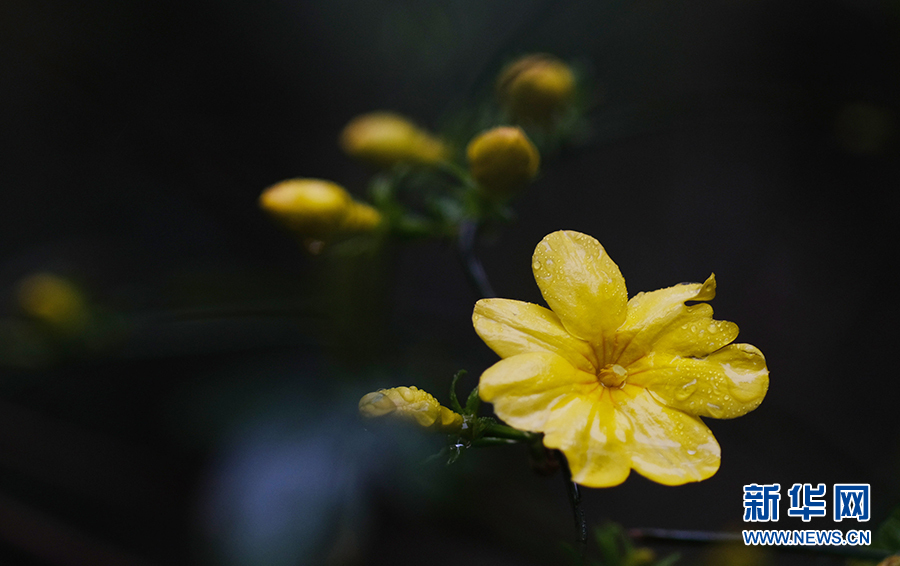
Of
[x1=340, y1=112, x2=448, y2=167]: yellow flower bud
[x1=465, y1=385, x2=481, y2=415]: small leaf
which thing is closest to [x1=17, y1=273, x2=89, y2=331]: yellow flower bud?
[x1=340, y1=112, x2=448, y2=167]: yellow flower bud

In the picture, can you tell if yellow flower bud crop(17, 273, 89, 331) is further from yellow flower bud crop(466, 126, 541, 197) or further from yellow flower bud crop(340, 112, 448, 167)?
yellow flower bud crop(466, 126, 541, 197)

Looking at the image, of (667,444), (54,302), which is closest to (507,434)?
(667,444)

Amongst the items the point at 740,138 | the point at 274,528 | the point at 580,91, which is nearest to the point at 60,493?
the point at 274,528

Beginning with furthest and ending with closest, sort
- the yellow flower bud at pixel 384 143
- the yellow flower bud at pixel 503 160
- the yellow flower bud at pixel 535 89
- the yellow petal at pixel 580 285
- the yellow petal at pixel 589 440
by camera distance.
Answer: the yellow flower bud at pixel 384 143 < the yellow flower bud at pixel 535 89 < the yellow flower bud at pixel 503 160 < the yellow petal at pixel 580 285 < the yellow petal at pixel 589 440

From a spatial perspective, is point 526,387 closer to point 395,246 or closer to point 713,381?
point 713,381

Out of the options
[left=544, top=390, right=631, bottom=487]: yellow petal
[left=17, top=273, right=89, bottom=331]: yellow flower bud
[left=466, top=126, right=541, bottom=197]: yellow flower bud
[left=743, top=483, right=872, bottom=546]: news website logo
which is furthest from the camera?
[left=17, top=273, right=89, bottom=331]: yellow flower bud

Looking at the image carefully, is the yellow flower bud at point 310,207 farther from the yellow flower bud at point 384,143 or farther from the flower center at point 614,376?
the flower center at point 614,376

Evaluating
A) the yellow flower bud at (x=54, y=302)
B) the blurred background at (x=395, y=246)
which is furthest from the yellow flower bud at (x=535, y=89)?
the yellow flower bud at (x=54, y=302)
